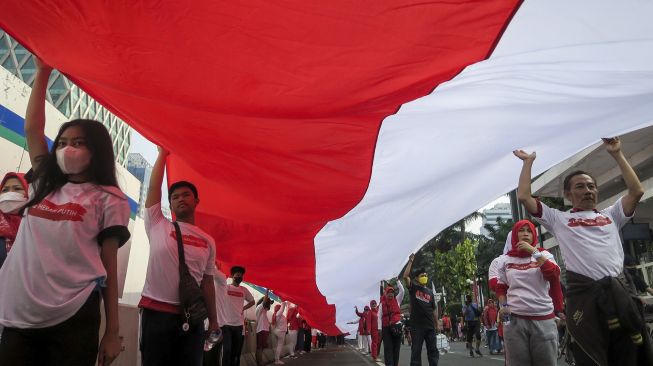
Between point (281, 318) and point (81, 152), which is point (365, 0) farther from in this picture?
point (281, 318)

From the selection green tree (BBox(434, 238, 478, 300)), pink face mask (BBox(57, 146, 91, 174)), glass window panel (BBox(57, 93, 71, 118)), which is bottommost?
pink face mask (BBox(57, 146, 91, 174))

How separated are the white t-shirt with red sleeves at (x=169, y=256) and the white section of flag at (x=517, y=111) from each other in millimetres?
1536

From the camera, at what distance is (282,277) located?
9789 mm

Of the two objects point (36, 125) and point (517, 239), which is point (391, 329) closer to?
point (517, 239)

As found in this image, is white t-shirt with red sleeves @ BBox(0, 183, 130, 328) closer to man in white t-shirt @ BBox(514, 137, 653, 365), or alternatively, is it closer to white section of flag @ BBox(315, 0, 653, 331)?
white section of flag @ BBox(315, 0, 653, 331)

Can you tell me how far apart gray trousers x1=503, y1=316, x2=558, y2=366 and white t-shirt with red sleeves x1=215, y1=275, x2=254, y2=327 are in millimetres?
3970

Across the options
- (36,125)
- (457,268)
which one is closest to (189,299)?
(36,125)

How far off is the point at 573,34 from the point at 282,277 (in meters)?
7.85

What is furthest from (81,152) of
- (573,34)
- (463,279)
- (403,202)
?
(463,279)

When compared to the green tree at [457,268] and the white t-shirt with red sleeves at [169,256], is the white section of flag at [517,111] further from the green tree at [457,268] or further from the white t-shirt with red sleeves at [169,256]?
the green tree at [457,268]

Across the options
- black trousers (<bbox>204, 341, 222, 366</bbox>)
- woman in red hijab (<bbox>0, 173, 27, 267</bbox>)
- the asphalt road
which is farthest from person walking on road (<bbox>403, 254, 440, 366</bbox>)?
woman in red hijab (<bbox>0, 173, 27, 267</bbox>)

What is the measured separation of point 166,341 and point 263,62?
1.87 metres

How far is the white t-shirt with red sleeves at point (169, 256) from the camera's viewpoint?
3389 millimetres

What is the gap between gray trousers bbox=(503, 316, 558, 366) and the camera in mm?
3891
